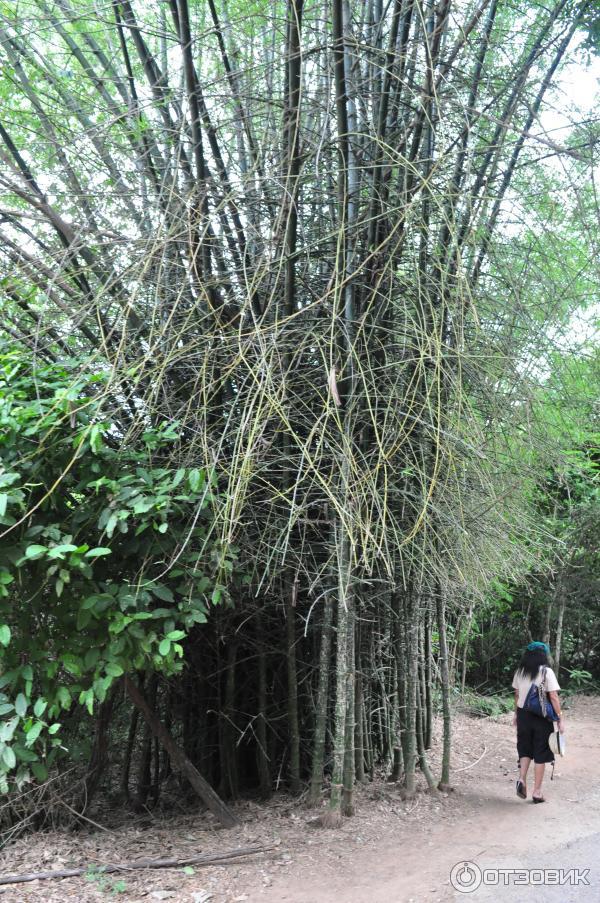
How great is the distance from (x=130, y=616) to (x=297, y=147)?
222 centimetres

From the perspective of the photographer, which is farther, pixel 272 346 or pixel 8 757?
pixel 272 346

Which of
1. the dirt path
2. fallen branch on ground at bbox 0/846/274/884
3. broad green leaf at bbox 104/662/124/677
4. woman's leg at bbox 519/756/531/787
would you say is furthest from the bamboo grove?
woman's leg at bbox 519/756/531/787

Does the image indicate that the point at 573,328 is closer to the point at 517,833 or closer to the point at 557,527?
the point at 517,833

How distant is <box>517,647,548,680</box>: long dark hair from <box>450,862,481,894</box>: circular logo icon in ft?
5.37

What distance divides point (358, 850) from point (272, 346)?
2.48 metres

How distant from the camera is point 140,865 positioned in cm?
354

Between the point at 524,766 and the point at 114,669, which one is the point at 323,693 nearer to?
the point at 114,669

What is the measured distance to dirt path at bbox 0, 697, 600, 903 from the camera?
131 inches

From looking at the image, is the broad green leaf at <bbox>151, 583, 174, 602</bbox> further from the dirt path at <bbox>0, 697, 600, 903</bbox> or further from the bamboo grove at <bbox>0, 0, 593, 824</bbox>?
the dirt path at <bbox>0, 697, 600, 903</bbox>

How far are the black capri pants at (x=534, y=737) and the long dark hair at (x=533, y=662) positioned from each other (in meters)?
0.24

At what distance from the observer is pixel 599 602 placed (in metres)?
9.20

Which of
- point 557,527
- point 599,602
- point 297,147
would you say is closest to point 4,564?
point 297,147

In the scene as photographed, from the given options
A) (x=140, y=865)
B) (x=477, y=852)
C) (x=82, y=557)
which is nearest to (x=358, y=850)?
(x=477, y=852)

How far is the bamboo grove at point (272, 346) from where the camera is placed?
3367 millimetres
